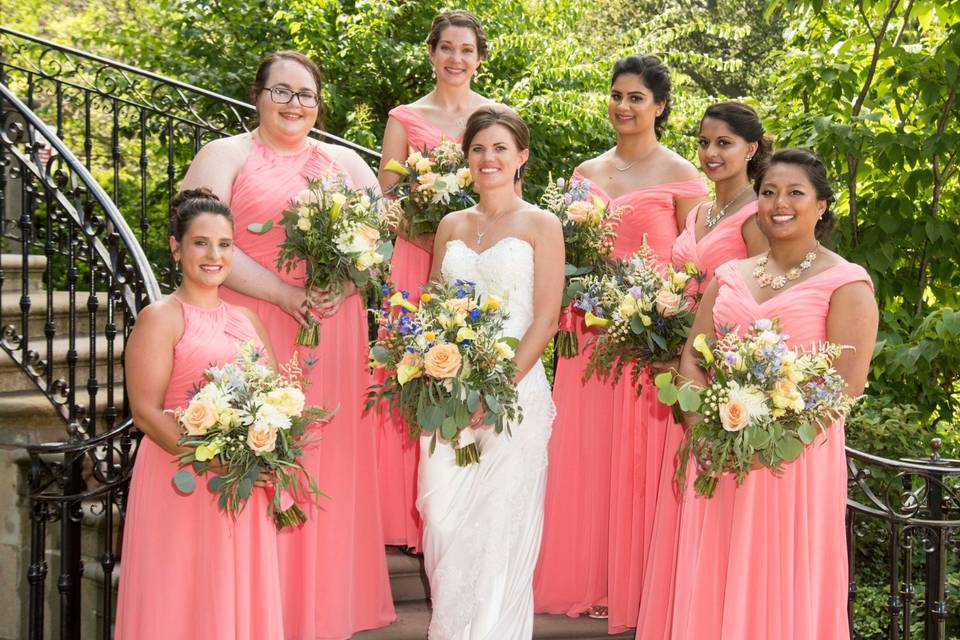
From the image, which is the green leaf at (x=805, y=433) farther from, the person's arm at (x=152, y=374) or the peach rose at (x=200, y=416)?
the person's arm at (x=152, y=374)

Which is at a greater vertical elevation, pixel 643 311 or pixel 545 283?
pixel 545 283

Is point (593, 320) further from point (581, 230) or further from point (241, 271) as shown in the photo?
point (241, 271)

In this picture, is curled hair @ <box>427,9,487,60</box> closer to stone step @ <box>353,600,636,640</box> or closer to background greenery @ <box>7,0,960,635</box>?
background greenery @ <box>7,0,960,635</box>

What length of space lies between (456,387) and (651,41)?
28.4 feet

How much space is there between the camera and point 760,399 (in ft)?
12.6

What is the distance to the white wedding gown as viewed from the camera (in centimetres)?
454

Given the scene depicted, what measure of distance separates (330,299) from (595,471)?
174 cm

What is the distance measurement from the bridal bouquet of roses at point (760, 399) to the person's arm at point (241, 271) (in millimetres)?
1766

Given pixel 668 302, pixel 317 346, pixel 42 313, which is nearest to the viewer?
pixel 668 302

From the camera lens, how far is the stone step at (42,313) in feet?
22.2

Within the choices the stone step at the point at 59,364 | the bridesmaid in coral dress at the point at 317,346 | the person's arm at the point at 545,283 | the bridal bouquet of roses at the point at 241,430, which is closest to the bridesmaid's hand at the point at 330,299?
the bridesmaid in coral dress at the point at 317,346

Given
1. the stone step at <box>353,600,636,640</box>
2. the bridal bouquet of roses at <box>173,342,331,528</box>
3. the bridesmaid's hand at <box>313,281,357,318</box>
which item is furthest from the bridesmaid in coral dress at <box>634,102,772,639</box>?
the bridal bouquet of roses at <box>173,342,331,528</box>

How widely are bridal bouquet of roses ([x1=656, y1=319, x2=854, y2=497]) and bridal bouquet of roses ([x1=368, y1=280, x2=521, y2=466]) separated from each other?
670 mm

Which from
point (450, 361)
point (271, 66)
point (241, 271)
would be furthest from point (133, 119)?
point (450, 361)
